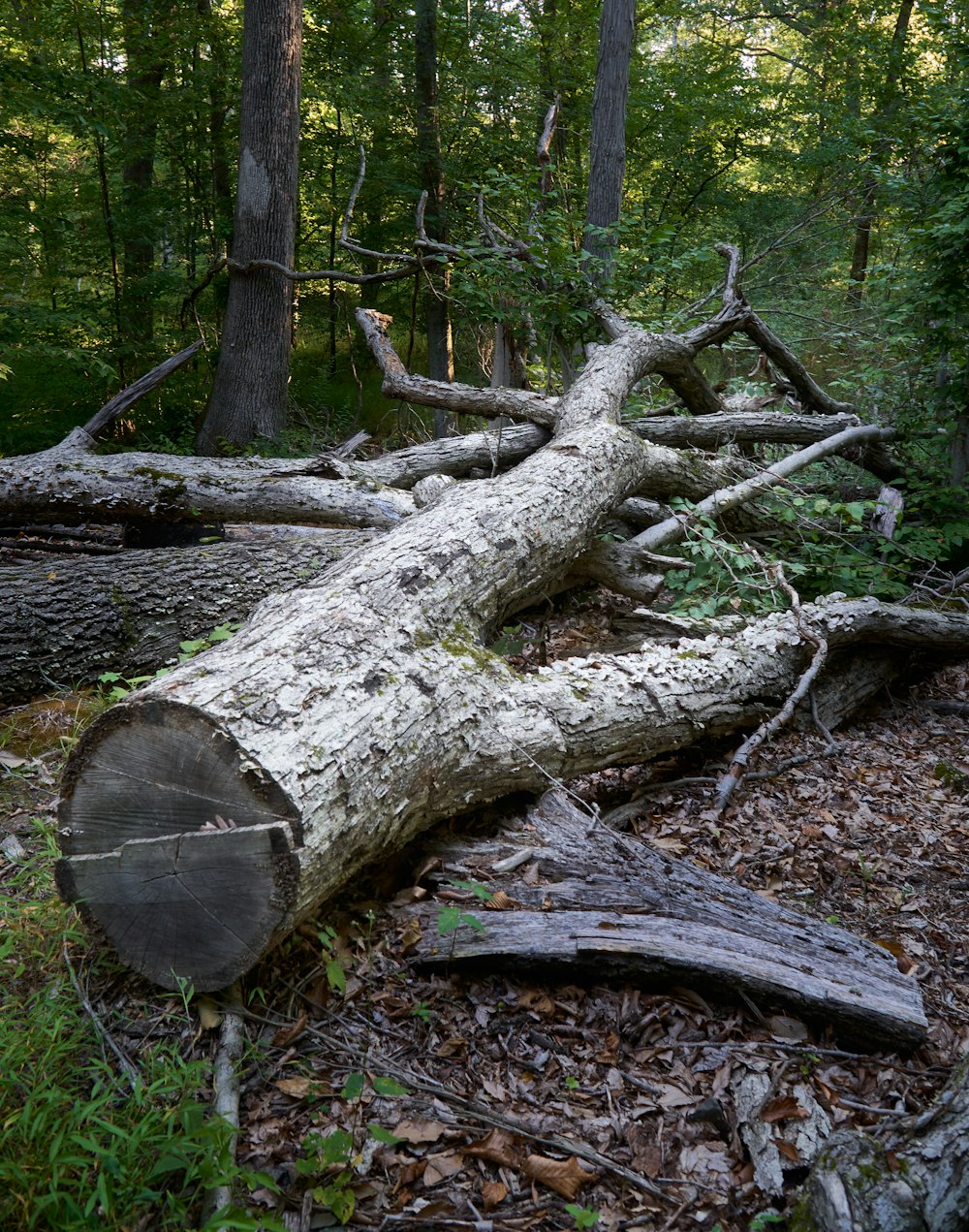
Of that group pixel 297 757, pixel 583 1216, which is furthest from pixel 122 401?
pixel 583 1216

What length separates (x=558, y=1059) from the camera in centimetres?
238

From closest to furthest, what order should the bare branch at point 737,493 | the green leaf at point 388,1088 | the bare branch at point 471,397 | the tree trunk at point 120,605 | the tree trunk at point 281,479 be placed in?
the green leaf at point 388,1088 < the tree trunk at point 120,605 < the tree trunk at point 281,479 < the bare branch at point 737,493 < the bare branch at point 471,397

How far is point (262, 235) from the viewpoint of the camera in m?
8.38

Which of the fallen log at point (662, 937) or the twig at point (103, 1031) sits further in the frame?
the fallen log at point (662, 937)

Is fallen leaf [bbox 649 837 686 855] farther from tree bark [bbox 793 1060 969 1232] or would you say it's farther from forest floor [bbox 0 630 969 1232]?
tree bark [bbox 793 1060 969 1232]

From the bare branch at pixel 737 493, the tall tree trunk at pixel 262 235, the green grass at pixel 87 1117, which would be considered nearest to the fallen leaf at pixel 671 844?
the green grass at pixel 87 1117

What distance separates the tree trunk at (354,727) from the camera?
2.29 meters

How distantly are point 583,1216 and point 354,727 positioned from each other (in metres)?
1.43

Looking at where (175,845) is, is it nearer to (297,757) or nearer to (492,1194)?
(297,757)

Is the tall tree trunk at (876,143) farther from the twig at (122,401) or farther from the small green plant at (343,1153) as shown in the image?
the small green plant at (343,1153)

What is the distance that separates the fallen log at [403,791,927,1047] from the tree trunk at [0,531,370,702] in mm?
2343

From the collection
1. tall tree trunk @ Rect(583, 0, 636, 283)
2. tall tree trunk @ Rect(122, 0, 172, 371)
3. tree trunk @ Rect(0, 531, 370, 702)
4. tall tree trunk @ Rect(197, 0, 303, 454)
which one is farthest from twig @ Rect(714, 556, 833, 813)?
tall tree trunk @ Rect(122, 0, 172, 371)

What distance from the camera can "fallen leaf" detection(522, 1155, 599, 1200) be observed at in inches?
77.4

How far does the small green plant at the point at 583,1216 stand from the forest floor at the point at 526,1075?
0.04 feet
